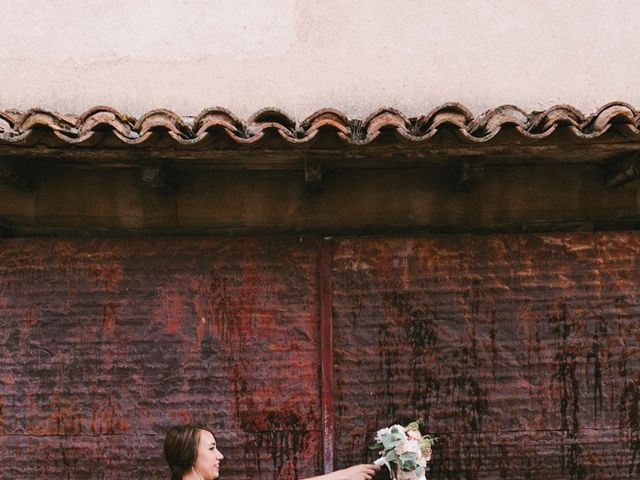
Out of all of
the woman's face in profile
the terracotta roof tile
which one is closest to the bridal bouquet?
the woman's face in profile

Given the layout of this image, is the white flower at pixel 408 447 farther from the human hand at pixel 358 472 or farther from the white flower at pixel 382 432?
the human hand at pixel 358 472

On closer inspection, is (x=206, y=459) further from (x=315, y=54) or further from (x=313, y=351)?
(x=315, y=54)

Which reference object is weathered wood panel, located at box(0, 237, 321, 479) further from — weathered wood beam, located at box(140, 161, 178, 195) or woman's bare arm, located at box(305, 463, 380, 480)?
weathered wood beam, located at box(140, 161, 178, 195)

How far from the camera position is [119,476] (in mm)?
4184

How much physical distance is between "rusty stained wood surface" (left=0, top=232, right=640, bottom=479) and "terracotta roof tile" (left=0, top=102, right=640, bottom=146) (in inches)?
39.4

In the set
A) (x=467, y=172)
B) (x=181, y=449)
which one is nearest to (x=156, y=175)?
(x=181, y=449)

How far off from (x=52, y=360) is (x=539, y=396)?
3.21 metres

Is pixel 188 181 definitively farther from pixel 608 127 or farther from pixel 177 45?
pixel 608 127

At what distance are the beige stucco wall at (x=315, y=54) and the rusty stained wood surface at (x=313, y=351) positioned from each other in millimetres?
1043

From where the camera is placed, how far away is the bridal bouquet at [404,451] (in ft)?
12.1

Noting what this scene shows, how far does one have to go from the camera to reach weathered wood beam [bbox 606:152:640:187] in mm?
3947

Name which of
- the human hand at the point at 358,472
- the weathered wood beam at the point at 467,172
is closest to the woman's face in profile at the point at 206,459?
the human hand at the point at 358,472

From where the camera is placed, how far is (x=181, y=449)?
12.1ft

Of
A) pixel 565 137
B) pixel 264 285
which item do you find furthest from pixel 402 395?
pixel 565 137
